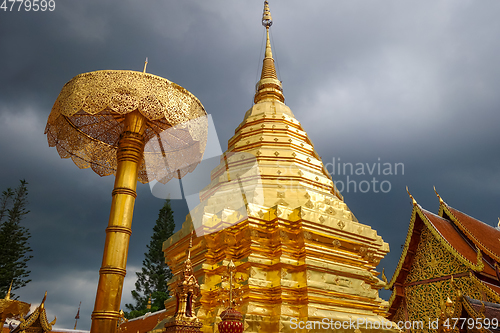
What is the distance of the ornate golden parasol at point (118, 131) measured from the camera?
5.01 meters

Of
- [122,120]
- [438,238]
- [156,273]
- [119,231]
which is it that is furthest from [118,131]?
[156,273]

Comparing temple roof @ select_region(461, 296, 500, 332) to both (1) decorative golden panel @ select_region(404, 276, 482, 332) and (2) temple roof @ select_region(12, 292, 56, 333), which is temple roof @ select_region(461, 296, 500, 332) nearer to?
(1) decorative golden panel @ select_region(404, 276, 482, 332)

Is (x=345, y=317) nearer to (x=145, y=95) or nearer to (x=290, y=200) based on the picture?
(x=290, y=200)

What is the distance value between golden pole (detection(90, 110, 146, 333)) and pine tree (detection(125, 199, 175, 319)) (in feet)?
47.1

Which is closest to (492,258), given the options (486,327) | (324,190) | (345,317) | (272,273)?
(486,327)

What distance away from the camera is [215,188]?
Answer: 802 centimetres

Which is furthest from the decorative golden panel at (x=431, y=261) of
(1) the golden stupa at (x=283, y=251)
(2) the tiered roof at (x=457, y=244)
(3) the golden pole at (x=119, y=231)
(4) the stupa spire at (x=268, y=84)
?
(3) the golden pole at (x=119, y=231)

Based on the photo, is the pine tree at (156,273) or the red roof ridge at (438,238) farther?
the pine tree at (156,273)

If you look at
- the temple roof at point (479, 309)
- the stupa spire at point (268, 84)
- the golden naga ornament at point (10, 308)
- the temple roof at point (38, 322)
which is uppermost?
the stupa spire at point (268, 84)

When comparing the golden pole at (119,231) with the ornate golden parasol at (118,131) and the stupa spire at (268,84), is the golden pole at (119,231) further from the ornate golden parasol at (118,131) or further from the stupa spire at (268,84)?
the stupa spire at (268,84)

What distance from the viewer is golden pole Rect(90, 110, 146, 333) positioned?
15.7 feet

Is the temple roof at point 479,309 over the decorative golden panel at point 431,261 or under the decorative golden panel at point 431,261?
under

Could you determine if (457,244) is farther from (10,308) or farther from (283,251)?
(10,308)

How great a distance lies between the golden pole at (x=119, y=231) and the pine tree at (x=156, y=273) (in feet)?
47.1
